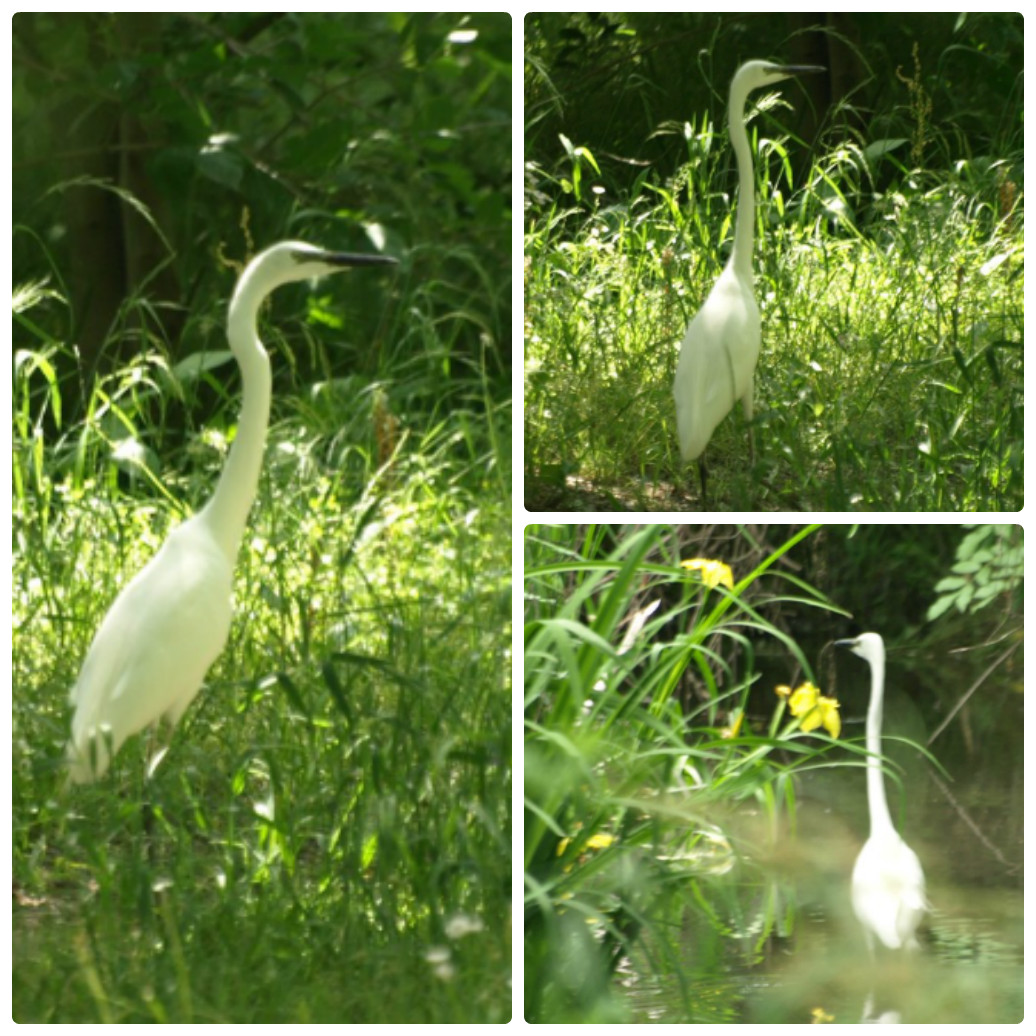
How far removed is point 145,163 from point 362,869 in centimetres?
128

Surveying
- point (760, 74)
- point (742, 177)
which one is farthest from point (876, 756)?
point (760, 74)

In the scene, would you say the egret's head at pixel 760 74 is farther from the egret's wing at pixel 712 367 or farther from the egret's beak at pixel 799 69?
the egret's wing at pixel 712 367

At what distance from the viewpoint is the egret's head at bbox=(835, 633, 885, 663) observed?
144 centimetres

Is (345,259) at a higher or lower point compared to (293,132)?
lower

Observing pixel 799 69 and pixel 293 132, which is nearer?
pixel 799 69

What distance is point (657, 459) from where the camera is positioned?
150 centimetres

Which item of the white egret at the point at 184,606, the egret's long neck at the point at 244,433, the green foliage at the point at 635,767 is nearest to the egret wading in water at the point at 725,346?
the green foliage at the point at 635,767

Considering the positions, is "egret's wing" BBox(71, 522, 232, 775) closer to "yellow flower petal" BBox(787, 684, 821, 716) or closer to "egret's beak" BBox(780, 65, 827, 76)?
"yellow flower petal" BBox(787, 684, 821, 716)

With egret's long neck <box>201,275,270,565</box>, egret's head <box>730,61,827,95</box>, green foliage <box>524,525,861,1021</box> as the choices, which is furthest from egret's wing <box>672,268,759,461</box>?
egret's long neck <box>201,275,270,565</box>

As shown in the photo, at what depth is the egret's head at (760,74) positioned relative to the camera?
1566mm

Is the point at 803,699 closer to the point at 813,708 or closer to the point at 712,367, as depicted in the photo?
the point at 813,708

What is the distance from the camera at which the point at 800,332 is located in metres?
1.64

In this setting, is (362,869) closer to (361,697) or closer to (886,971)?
(361,697)

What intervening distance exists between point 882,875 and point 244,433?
2.79ft
